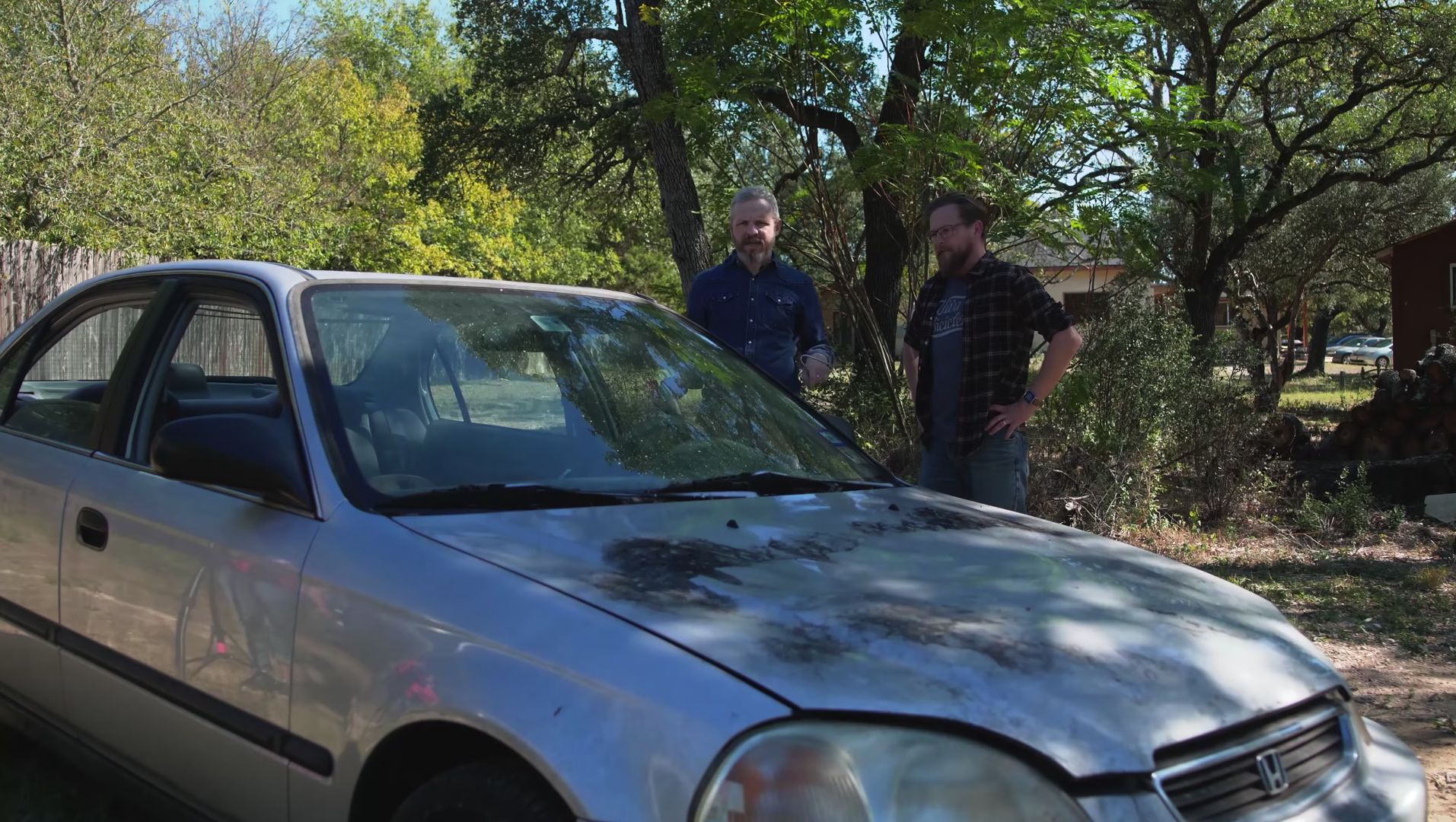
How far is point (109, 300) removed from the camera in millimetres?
3369

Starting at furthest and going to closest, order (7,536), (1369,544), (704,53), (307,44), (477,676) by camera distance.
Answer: (307,44) → (704,53) → (1369,544) → (7,536) → (477,676)

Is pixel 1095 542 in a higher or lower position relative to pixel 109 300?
lower

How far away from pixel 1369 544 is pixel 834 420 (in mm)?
5640

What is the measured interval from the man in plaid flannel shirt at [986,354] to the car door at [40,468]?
8.95 feet

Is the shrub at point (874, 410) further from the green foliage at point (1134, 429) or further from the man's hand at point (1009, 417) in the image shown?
the man's hand at point (1009, 417)

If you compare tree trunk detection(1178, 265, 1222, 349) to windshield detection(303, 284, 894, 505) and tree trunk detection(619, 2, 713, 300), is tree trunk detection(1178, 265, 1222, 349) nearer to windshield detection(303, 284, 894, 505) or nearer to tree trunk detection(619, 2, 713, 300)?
tree trunk detection(619, 2, 713, 300)

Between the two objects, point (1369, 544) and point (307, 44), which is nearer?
point (1369, 544)

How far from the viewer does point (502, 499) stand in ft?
7.43

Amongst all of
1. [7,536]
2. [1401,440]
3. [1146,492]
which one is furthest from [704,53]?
[1401,440]

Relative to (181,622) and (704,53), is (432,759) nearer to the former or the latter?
(181,622)

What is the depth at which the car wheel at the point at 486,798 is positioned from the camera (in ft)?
5.39

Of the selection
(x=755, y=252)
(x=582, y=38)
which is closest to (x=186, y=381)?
(x=755, y=252)

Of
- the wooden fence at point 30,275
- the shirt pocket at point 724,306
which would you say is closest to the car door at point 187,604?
the shirt pocket at point 724,306

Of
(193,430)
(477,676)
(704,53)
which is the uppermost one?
(704,53)
